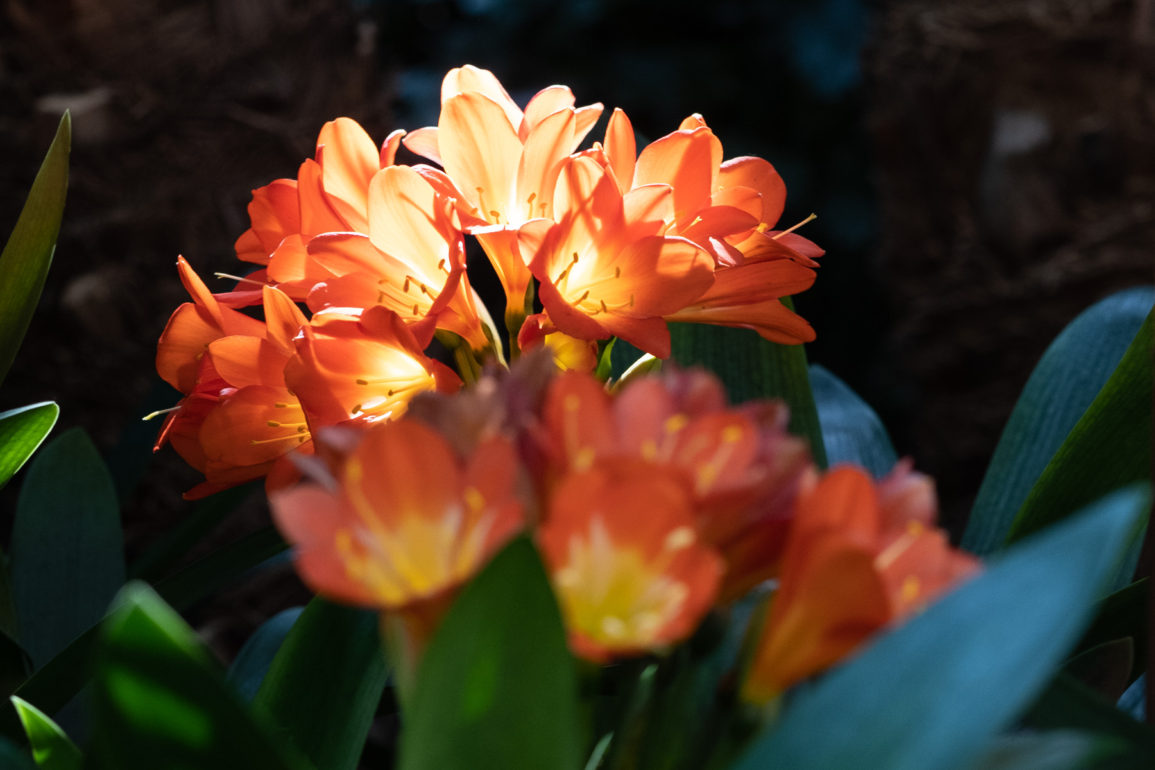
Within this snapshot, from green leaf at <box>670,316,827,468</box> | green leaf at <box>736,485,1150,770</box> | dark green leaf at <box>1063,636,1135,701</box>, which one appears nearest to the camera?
green leaf at <box>736,485,1150,770</box>

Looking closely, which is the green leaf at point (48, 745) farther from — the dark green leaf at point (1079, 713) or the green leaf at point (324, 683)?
the dark green leaf at point (1079, 713)

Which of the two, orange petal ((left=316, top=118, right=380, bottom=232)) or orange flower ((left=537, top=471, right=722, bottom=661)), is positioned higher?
orange petal ((left=316, top=118, right=380, bottom=232))

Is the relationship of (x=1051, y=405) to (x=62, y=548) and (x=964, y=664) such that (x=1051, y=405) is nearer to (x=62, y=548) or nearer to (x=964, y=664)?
(x=964, y=664)

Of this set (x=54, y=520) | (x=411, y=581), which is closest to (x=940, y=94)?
(x=54, y=520)

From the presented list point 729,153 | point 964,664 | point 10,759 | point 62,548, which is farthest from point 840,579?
point 729,153

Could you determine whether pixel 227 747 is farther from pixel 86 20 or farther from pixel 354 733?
pixel 86 20

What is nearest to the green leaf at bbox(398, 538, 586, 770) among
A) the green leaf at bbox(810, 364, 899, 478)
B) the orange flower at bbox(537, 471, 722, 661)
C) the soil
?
the orange flower at bbox(537, 471, 722, 661)

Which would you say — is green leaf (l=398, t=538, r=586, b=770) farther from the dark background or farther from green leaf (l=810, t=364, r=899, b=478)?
the dark background
